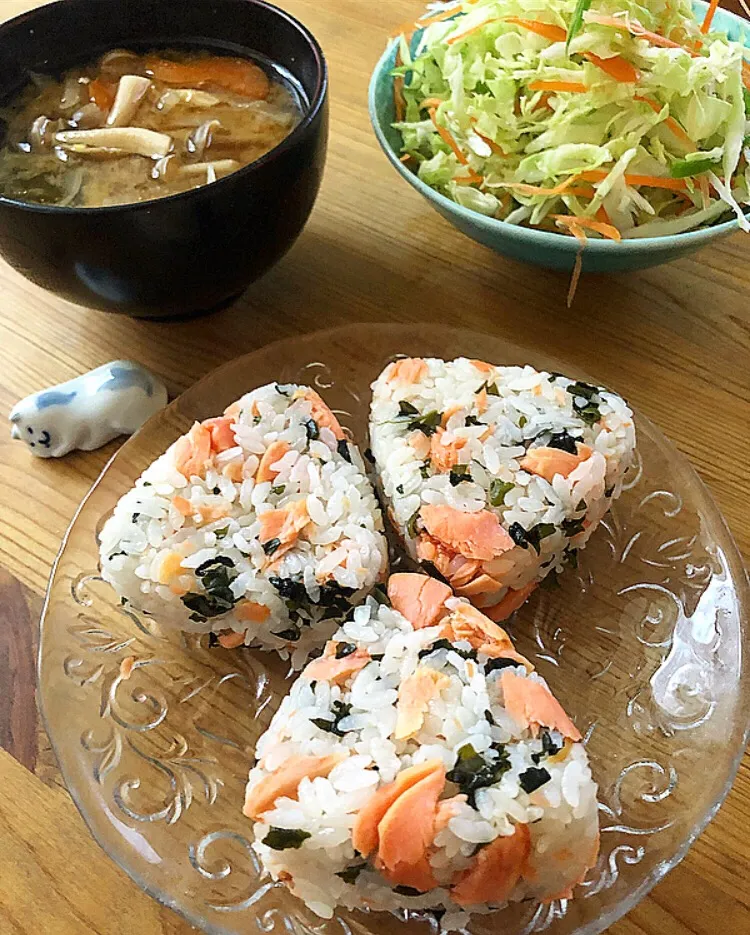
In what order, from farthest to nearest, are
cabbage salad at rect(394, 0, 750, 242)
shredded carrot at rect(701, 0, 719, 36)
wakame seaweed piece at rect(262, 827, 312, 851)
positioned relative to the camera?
shredded carrot at rect(701, 0, 719, 36) → cabbage salad at rect(394, 0, 750, 242) → wakame seaweed piece at rect(262, 827, 312, 851)

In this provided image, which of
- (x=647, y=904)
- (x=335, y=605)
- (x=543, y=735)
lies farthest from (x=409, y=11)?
(x=647, y=904)

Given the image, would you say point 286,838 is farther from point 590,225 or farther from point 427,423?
point 590,225

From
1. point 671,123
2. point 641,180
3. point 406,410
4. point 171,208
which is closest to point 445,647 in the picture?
point 406,410

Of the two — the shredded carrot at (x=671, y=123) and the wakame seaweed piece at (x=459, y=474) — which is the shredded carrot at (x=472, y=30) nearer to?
the shredded carrot at (x=671, y=123)

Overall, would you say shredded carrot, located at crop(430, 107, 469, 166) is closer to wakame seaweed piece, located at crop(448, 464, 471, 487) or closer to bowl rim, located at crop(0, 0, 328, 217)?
bowl rim, located at crop(0, 0, 328, 217)

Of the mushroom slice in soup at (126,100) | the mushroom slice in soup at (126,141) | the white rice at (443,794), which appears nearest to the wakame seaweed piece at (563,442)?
the white rice at (443,794)

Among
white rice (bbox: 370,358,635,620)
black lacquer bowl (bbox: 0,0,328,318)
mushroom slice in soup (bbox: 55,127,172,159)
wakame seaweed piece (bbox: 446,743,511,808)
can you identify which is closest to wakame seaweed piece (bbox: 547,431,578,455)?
white rice (bbox: 370,358,635,620)
